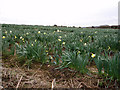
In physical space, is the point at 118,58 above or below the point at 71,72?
above

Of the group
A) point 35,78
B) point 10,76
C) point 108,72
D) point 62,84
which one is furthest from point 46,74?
point 108,72

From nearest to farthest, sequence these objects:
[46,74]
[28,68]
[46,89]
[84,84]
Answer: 1. [46,89]
2. [84,84]
3. [46,74]
4. [28,68]

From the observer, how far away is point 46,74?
148cm

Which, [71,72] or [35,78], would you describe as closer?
[35,78]

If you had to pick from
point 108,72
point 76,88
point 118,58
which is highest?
point 118,58

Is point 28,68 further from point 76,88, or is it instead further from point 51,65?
point 76,88

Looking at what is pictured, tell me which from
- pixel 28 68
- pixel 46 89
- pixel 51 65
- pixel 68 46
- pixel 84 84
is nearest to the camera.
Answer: pixel 46 89

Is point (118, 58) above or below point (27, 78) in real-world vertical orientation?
above

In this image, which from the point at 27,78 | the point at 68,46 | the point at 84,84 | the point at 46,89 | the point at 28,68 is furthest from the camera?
the point at 68,46

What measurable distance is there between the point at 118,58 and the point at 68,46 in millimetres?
1456

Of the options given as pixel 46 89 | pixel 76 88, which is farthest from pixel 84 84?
pixel 46 89

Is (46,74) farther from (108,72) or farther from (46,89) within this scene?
(108,72)

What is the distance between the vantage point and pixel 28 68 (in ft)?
5.41

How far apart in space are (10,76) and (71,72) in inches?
32.4
